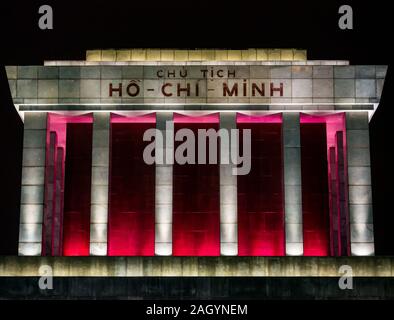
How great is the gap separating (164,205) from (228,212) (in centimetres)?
391

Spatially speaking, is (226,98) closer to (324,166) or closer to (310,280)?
(324,166)

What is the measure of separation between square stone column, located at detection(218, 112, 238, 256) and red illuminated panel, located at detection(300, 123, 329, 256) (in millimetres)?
5482

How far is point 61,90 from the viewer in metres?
49.9

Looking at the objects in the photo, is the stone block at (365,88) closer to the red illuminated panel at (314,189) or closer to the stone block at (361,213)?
the red illuminated panel at (314,189)

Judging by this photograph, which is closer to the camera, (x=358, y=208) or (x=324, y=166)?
(x=358, y=208)

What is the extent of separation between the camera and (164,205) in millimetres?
48656

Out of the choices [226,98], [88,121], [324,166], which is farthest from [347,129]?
Answer: [88,121]

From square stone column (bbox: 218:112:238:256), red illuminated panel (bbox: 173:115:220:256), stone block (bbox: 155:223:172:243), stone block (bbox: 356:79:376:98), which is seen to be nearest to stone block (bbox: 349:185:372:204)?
stone block (bbox: 356:79:376:98)

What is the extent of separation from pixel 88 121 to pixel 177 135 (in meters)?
6.05

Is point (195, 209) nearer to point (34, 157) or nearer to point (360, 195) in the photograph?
point (360, 195)
